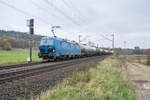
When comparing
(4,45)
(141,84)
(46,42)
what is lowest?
(141,84)

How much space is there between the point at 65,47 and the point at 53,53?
4400 mm

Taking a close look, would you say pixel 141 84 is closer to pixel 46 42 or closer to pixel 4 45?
pixel 46 42

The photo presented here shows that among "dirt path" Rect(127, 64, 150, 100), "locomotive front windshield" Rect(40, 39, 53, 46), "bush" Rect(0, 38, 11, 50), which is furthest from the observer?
"bush" Rect(0, 38, 11, 50)

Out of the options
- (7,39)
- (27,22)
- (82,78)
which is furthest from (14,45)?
(82,78)

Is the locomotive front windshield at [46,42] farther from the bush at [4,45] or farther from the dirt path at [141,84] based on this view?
the bush at [4,45]

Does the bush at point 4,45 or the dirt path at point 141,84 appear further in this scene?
the bush at point 4,45

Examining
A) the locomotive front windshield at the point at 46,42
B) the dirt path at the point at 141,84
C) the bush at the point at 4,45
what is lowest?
the dirt path at the point at 141,84

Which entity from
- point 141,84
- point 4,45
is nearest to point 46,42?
point 141,84

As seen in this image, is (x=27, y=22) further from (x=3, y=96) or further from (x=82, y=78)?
(x=3, y=96)

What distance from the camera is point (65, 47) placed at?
2030cm

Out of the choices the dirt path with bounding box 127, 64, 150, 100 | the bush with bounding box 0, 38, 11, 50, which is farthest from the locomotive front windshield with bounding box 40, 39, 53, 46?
the bush with bounding box 0, 38, 11, 50

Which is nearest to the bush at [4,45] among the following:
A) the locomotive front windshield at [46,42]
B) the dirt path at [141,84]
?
the locomotive front windshield at [46,42]

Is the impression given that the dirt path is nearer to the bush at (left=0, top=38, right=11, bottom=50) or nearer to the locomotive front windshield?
the locomotive front windshield

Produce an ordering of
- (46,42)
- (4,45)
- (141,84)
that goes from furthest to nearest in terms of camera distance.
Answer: (4,45) → (46,42) → (141,84)
